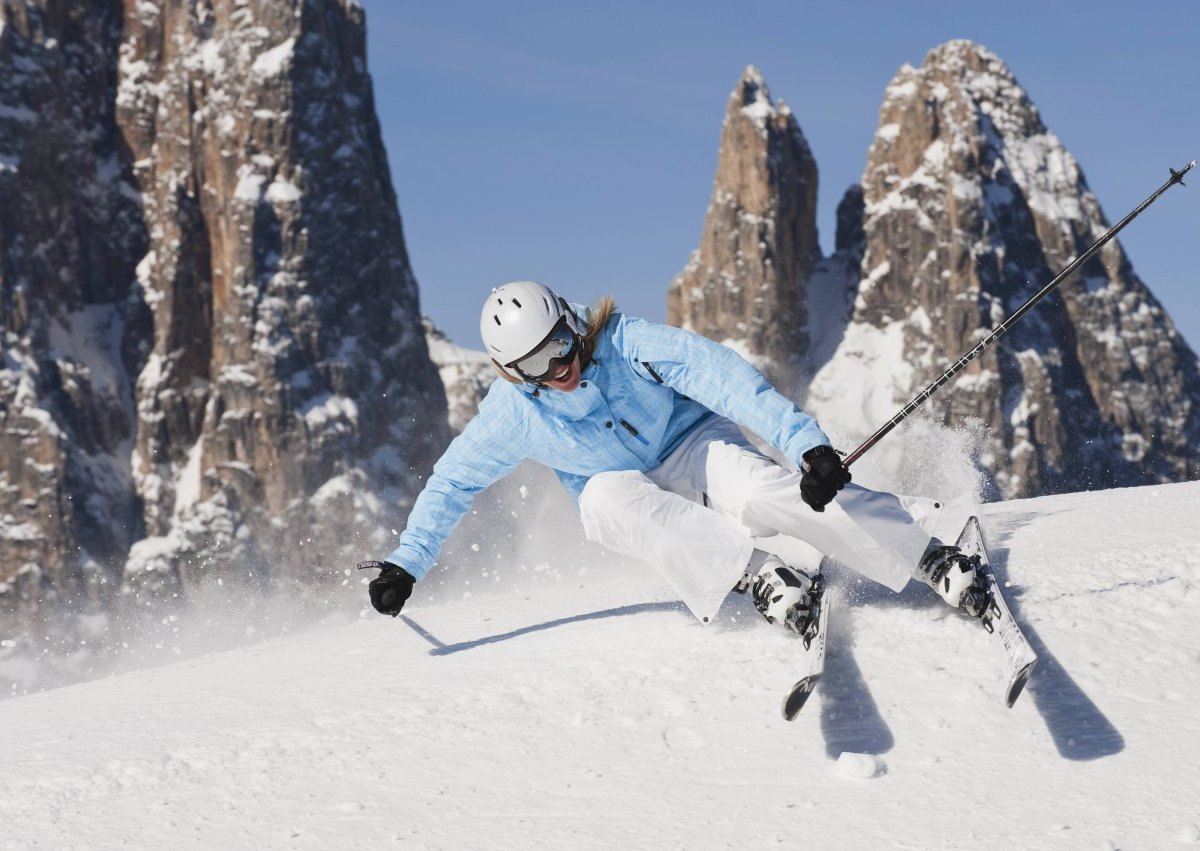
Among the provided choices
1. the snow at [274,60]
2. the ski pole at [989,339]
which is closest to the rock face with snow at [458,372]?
the snow at [274,60]

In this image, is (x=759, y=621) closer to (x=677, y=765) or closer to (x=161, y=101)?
(x=677, y=765)

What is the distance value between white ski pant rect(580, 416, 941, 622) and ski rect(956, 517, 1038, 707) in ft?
0.98

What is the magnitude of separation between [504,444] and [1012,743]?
9.18 ft

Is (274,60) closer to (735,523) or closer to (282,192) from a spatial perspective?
(282,192)

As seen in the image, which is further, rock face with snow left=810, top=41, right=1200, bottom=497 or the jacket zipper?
rock face with snow left=810, top=41, right=1200, bottom=497

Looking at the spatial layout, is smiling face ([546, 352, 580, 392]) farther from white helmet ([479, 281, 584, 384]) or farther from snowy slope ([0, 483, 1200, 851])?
snowy slope ([0, 483, 1200, 851])

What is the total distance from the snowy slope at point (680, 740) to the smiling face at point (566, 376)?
121cm

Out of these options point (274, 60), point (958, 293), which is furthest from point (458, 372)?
point (958, 293)

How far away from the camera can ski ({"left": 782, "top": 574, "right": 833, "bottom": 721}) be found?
3730mm

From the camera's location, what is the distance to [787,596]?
4.38 metres

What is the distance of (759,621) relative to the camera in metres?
4.81

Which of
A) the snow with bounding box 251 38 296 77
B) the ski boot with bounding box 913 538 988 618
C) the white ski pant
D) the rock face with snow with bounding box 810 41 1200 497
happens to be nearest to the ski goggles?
the white ski pant

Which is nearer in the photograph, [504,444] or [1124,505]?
[504,444]

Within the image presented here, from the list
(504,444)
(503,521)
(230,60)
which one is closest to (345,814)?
(504,444)
